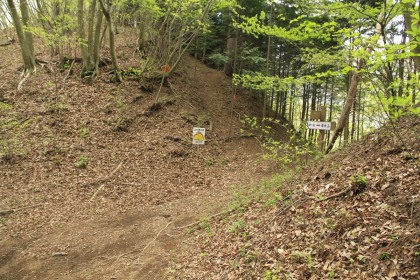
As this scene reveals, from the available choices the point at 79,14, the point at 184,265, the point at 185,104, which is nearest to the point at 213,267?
the point at 184,265

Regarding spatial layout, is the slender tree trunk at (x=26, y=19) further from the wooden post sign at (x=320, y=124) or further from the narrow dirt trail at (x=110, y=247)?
the wooden post sign at (x=320, y=124)

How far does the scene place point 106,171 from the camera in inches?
428

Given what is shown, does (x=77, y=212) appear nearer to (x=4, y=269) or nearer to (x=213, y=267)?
(x=4, y=269)

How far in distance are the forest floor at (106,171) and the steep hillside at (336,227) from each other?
165cm

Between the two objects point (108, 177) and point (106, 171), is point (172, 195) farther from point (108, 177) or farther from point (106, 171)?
point (106, 171)

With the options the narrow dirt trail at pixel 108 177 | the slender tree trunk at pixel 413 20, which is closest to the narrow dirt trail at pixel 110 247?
the narrow dirt trail at pixel 108 177

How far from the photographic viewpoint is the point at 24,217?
824 centimetres

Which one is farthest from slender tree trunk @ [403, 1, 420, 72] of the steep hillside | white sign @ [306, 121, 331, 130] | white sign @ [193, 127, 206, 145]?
white sign @ [193, 127, 206, 145]

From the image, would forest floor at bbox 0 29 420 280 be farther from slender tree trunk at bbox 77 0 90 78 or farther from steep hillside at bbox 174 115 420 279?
slender tree trunk at bbox 77 0 90 78

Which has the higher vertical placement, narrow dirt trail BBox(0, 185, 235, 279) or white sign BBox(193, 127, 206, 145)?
white sign BBox(193, 127, 206, 145)

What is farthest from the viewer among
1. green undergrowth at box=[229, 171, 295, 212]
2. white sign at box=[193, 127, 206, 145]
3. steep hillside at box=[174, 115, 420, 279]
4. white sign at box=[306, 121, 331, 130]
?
white sign at box=[193, 127, 206, 145]

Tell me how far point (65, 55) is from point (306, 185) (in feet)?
56.5

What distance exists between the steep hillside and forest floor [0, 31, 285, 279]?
1647mm

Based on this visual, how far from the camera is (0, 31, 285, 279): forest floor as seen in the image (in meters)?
6.79
